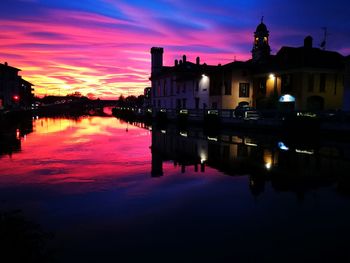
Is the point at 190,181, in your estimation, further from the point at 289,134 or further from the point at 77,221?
the point at 289,134

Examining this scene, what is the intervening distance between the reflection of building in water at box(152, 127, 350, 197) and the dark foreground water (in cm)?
8

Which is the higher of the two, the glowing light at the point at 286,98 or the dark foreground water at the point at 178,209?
the glowing light at the point at 286,98

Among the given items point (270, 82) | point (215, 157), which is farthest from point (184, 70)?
point (215, 157)

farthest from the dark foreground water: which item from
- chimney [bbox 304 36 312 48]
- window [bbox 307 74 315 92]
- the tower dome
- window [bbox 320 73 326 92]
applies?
the tower dome

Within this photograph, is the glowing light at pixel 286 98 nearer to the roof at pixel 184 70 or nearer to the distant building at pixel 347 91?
the distant building at pixel 347 91

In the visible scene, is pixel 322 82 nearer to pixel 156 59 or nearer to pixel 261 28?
pixel 261 28

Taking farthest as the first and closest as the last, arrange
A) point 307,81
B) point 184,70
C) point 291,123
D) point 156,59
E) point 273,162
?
1. point 156,59
2. point 184,70
3. point 307,81
4. point 291,123
5. point 273,162

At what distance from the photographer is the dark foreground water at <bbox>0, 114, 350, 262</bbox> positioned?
19.9 feet

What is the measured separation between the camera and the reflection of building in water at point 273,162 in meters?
11.6

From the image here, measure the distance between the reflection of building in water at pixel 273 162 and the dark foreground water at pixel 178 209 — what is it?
8 cm

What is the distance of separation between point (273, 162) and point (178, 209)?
8.07m

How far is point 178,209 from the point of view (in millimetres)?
8617

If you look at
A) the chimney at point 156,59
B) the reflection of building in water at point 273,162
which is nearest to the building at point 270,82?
the chimney at point 156,59

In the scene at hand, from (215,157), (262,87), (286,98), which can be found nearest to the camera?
(215,157)
